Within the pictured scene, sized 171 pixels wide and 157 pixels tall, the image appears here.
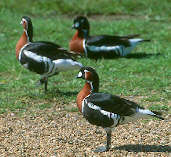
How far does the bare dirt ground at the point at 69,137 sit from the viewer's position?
5.94m

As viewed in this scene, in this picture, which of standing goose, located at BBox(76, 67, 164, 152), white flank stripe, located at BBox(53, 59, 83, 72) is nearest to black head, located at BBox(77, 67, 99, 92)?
standing goose, located at BBox(76, 67, 164, 152)

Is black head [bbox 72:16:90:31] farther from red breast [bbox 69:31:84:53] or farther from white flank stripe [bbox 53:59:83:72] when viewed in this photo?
white flank stripe [bbox 53:59:83:72]

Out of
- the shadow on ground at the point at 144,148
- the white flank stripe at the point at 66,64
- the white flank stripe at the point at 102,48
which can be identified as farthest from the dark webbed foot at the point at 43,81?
the shadow on ground at the point at 144,148

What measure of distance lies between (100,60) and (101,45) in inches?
15.8

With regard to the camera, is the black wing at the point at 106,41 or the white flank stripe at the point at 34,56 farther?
the black wing at the point at 106,41

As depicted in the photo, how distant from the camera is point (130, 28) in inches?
548

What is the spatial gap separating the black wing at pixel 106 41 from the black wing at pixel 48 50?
2.96m

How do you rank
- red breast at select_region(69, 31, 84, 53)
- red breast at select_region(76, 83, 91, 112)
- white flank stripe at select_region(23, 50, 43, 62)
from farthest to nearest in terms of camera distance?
red breast at select_region(69, 31, 84, 53)
white flank stripe at select_region(23, 50, 43, 62)
red breast at select_region(76, 83, 91, 112)

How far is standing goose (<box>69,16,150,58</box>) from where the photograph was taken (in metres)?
11.5

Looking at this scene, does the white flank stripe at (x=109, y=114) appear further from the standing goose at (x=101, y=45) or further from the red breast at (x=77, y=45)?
the red breast at (x=77, y=45)

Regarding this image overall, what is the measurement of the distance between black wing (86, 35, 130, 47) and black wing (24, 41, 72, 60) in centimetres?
296

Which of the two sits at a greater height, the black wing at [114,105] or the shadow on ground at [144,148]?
the black wing at [114,105]

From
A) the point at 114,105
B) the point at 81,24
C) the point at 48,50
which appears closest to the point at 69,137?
the point at 114,105

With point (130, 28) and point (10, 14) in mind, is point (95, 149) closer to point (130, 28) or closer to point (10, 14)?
point (130, 28)
